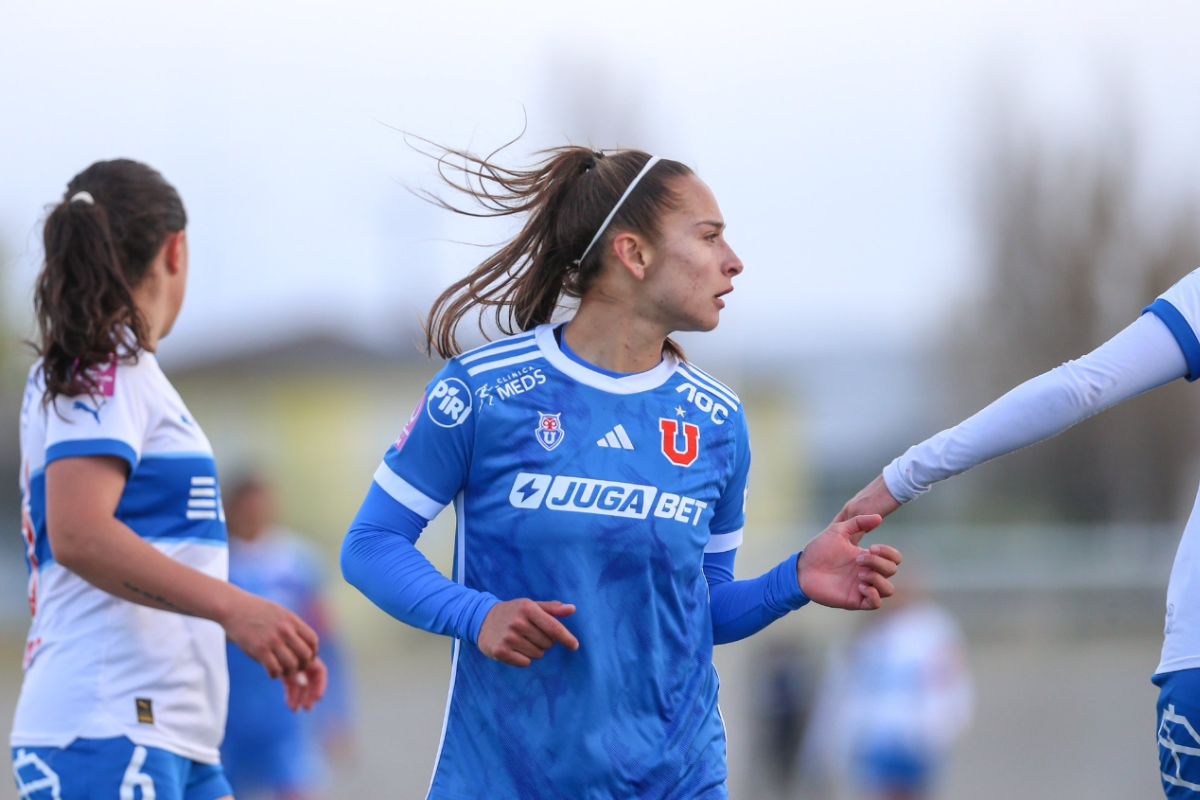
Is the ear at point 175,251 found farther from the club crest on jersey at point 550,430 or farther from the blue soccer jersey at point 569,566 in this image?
the club crest on jersey at point 550,430

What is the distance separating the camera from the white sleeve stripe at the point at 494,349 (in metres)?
3.74

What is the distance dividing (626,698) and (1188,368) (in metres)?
1.43

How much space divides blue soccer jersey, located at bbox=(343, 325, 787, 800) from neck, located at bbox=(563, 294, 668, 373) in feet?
0.26

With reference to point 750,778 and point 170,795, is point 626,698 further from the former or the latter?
point 750,778

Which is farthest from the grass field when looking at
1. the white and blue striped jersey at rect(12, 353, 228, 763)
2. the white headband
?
the white headband

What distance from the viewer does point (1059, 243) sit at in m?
44.1

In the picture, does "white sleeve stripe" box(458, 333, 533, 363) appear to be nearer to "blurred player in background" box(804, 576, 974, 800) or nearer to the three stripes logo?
the three stripes logo

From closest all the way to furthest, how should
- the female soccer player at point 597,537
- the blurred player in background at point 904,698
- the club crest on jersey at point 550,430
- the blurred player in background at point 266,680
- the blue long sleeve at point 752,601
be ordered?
the female soccer player at point 597,537, the club crest on jersey at point 550,430, the blue long sleeve at point 752,601, the blurred player in background at point 266,680, the blurred player in background at point 904,698

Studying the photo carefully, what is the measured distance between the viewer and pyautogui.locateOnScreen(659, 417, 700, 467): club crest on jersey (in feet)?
12.2

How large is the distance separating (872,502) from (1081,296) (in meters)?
42.4

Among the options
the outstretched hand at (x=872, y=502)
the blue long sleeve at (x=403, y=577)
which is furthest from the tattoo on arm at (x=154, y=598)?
the outstretched hand at (x=872, y=502)

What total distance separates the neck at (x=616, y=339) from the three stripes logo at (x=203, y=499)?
3.11ft

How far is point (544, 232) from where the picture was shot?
4.04 m

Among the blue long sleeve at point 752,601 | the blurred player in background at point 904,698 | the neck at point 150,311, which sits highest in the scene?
the neck at point 150,311
